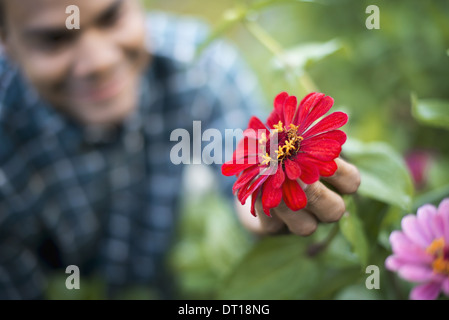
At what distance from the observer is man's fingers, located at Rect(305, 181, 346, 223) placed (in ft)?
1.12

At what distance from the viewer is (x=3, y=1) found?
66cm

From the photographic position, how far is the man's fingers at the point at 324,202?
343mm

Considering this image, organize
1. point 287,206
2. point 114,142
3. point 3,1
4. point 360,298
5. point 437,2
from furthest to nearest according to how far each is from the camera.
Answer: point 114,142 < point 437,2 < point 3,1 < point 360,298 < point 287,206

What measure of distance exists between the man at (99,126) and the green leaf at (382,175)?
222mm

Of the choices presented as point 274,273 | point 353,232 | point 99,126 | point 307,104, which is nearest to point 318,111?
point 307,104

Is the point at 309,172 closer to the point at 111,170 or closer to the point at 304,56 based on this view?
the point at 304,56

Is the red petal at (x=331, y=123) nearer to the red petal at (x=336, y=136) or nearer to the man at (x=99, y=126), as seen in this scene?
the red petal at (x=336, y=136)

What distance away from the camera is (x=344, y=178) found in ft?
1.18

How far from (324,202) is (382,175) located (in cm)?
14

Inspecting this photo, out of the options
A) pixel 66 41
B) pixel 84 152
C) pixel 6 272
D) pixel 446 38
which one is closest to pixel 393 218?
pixel 446 38

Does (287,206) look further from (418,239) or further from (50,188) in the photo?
(50,188)

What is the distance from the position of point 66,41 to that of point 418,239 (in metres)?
0.57

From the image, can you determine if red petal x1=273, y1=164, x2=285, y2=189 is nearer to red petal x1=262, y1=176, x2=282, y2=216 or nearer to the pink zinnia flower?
red petal x1=262, y1=176, x2=282, y2=216

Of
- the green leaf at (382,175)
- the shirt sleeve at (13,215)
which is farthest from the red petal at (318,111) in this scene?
the shirt sleeve at (13,215)
